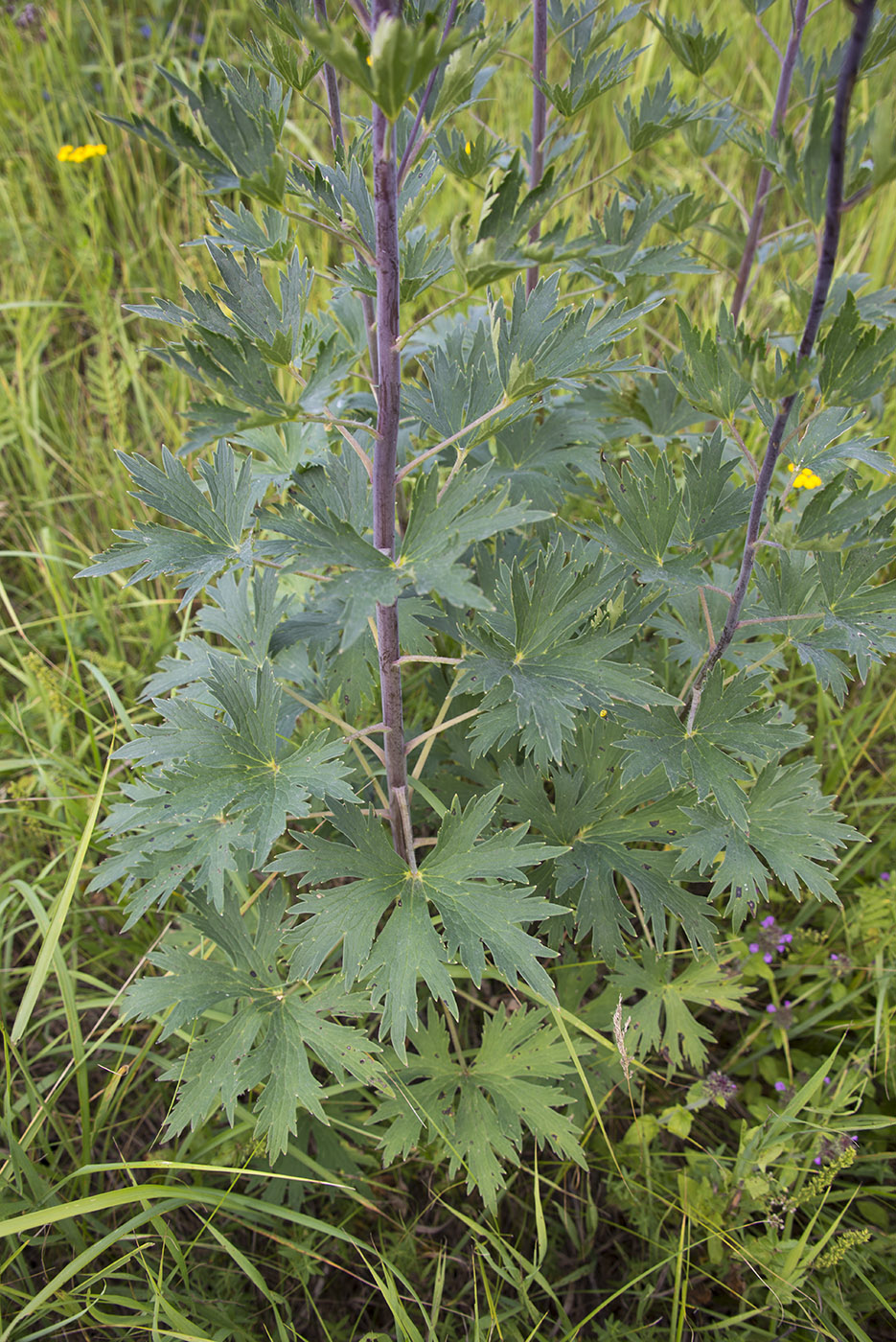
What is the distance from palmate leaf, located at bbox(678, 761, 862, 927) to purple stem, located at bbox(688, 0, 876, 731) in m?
0.18

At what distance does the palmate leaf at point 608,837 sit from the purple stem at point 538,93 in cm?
101

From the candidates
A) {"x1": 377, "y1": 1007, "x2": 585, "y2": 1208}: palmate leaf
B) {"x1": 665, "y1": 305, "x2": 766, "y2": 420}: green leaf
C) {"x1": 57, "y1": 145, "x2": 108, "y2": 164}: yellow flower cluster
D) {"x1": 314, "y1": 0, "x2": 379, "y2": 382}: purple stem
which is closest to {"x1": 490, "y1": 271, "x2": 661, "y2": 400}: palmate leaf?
{"x1": 665, "y1": 305, "x2": 766, "y2": 420}: green leaf

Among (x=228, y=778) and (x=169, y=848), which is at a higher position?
(x=228, y=778)

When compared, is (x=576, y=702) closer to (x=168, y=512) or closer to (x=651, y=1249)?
(x=168, y=512)

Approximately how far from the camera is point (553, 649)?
129 centimetres

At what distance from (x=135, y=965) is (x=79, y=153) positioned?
2.88 metres

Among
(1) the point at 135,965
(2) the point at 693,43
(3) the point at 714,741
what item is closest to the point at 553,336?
(3) the point at 714,741

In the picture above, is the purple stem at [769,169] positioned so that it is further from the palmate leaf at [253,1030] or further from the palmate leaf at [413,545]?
the palmate leaf at [253,1030]

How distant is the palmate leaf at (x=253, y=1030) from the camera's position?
1.30 metres

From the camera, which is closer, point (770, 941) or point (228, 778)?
point (228, 778)

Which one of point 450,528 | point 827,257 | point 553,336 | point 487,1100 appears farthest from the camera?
point 487,1100

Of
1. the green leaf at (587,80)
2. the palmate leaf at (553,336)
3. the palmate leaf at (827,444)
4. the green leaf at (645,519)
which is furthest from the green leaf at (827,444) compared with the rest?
the green leaf at (587,80)

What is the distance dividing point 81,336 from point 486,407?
2512 millimetres

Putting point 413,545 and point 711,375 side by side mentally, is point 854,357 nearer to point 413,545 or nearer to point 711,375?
point 711,375
